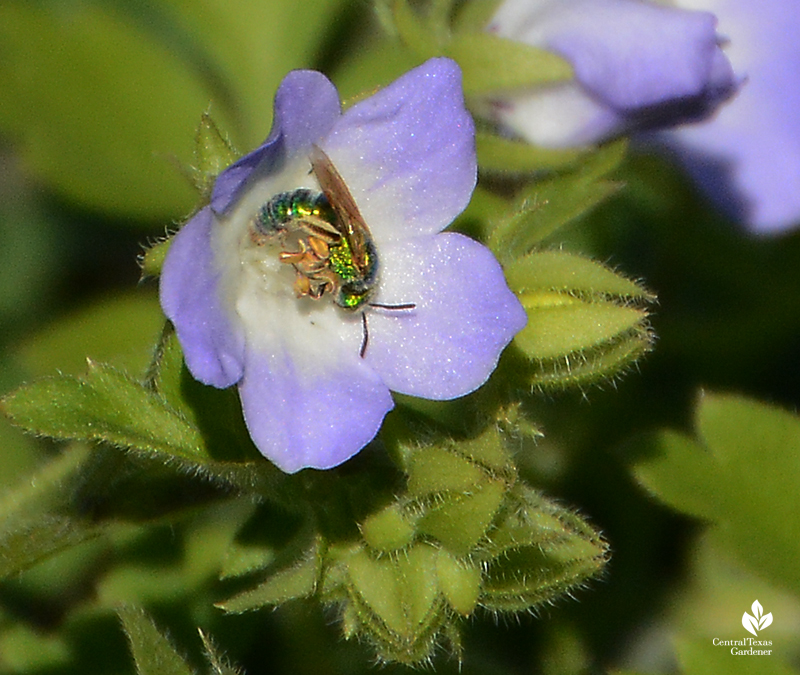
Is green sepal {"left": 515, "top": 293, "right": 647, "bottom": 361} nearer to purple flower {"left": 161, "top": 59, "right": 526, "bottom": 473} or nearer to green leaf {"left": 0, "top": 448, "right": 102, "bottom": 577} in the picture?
purple flower {"left": 161, "top": 59, "right": 526, "bottom": 473}

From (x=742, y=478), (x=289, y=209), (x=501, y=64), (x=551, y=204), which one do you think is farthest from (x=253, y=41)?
(x=742, y=478)

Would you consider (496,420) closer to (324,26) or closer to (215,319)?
(215,319)

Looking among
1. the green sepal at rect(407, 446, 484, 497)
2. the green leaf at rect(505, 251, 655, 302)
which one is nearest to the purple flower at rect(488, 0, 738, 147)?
the green leaf at rect(505, 251, 655, 302)

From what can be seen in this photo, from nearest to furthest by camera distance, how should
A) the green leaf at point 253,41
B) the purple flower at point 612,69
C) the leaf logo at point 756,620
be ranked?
the purple flower at point 612,69 → the leaf logo at point 756,620 → the green leaf at point 253,41

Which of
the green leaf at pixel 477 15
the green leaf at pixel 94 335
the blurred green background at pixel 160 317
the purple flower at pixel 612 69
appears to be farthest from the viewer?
the green leaf at pixel 94 335

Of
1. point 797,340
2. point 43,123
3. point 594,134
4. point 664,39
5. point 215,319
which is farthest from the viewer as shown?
point 797,340

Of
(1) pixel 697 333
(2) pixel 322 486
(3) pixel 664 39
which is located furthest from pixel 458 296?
(1) pixel 697 333

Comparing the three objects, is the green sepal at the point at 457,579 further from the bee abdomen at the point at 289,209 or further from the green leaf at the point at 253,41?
the green leaf at the point at 253,41

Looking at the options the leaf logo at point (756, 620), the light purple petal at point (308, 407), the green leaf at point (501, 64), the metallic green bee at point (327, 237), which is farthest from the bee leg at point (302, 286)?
the leaf logo at point (756, 620)

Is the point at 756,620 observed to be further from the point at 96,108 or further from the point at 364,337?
the point at 96,108
